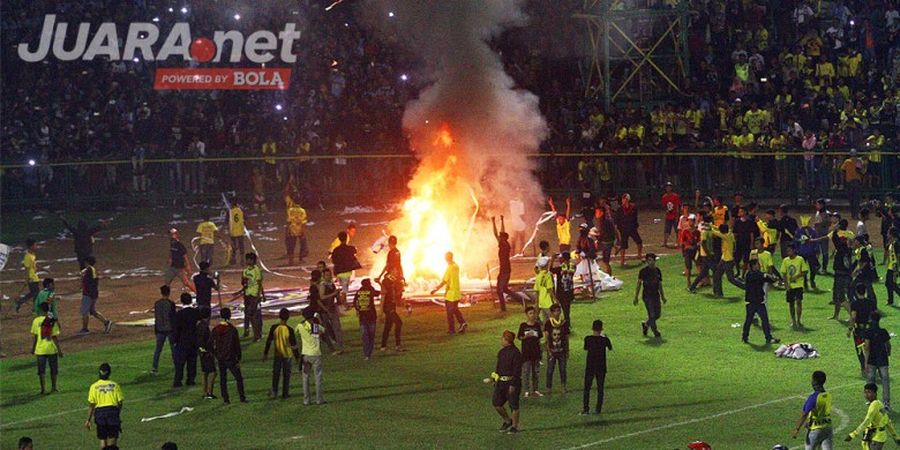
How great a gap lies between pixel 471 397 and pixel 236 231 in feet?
50.6

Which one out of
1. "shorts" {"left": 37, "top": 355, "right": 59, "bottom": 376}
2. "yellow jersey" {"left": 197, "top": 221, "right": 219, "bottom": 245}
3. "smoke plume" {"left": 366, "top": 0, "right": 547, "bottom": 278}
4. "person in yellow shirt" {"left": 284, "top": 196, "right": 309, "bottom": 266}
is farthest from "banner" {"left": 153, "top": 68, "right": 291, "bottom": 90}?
"shorts" {"left": 37, "top": 355, "right": 59, "bottom": 376}

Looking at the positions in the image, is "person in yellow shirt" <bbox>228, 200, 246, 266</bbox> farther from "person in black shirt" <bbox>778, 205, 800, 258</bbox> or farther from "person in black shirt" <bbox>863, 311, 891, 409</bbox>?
"person in black shirt" <bbox>863, 311, 891, 409</bbox>

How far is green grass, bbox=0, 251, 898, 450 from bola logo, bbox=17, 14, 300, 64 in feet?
86.3

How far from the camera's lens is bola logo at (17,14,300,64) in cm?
5697

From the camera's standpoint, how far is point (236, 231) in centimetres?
4053

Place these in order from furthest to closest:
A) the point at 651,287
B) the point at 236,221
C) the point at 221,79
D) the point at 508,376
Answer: the point at 221,79, the point at 236,221, the point at 651,287, the point at 508,376

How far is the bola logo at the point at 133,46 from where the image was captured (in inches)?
2243

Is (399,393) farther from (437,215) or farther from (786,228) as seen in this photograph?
(786,228)

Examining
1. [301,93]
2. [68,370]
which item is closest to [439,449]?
[68,370]

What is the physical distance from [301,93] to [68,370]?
27.6m

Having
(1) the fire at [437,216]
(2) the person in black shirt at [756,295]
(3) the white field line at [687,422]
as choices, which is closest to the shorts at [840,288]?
(2) the person in black shirt at [756,295]

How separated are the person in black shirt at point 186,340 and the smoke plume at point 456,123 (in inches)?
380

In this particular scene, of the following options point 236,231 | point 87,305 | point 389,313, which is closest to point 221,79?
point 236,231

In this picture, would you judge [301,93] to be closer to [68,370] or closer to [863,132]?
[863,132]
